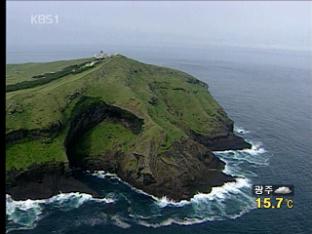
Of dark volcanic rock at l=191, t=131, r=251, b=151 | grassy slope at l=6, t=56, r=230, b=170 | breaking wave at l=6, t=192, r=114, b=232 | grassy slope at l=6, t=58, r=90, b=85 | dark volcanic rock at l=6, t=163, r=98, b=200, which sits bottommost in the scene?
breaking wave at l=6, t=192, r=114, b=232

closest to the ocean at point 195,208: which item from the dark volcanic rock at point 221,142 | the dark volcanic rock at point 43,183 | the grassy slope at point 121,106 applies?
the dark volcanic rock at point 43,183

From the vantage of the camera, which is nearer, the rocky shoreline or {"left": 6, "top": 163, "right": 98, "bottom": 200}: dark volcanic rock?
{"left": 6, "top": 163, "right": 98, "bottom": 200}: dark volcanic rock

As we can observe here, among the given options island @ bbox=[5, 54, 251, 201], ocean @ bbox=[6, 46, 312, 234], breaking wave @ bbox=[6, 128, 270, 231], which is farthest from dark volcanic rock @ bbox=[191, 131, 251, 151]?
breaking wave @ bbox=[6, 128, 270, 231]

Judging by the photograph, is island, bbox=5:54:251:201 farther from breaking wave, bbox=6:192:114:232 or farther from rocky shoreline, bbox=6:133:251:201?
breaking wave, bbox=6:192:114:232

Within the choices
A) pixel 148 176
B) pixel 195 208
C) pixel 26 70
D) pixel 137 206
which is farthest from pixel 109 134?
pixel 26 70

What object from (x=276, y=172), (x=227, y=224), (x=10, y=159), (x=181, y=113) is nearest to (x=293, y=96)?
(x=181, y=113)

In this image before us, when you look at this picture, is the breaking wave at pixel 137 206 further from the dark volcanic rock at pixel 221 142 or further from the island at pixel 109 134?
the dark volcanic rock at pixel 221 142
